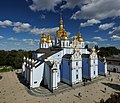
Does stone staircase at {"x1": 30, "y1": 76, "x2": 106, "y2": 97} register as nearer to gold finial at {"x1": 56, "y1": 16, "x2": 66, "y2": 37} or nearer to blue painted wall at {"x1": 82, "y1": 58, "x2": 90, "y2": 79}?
blue painted wall at {"x1": 82, "y1": 58, "x2": 90, "y2": 79}

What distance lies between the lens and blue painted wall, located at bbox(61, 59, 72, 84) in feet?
71.3

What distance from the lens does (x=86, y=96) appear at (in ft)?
57.4

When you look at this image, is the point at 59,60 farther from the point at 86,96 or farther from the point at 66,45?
the point at 86,96

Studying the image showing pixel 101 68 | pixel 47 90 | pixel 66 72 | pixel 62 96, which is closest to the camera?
pixel 62 96

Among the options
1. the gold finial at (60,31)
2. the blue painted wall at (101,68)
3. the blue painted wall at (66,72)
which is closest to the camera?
the blue painted wall at (66,72)

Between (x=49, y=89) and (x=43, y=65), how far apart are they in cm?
442

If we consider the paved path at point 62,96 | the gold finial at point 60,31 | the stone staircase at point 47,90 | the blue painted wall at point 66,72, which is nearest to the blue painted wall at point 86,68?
the stone staircase at point 47,90

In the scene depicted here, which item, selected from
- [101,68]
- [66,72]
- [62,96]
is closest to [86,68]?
[66,72]

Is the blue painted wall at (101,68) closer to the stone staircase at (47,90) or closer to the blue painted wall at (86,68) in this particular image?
the blue painted wall at (86,68)

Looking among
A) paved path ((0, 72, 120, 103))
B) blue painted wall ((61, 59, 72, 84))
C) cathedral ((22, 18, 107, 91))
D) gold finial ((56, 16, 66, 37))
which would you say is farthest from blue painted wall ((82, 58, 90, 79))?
gold finial ((56, 16, 66, 37))

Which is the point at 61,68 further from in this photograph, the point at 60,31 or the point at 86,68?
the point at 60,31

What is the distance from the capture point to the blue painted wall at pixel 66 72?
21.7 metres

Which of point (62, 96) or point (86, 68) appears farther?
point (86, 68)

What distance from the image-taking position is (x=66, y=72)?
22562 mm
